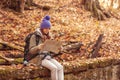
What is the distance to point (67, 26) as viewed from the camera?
46.9ft

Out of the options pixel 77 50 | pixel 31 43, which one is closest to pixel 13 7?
pixel 77 50

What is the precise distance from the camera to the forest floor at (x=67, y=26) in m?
11.7

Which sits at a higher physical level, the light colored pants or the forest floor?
the forest floor

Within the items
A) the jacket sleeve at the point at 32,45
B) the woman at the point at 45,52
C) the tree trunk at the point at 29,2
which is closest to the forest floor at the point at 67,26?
the tree trunk at the point at 29,2

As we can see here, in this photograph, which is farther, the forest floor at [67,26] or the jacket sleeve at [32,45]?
the forest floor at [67,26]

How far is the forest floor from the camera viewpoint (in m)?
11.7

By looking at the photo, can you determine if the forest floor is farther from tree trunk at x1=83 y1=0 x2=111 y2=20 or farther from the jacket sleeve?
the jacket sleeve

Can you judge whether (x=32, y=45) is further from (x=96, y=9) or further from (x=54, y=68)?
(x=96, y=9)

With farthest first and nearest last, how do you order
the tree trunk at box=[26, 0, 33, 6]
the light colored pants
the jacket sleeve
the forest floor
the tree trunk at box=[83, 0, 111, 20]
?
1. the tree trunk at box=[83, 0, 111, 20]
2. the tree trunk at box=[26, 0, 33, 6]
3. the forest floor
4. the light colored pants
5. the jacket sleeve

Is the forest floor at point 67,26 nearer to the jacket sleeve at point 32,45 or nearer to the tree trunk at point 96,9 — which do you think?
the tree trunk at point 96,9

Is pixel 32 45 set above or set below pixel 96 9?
below

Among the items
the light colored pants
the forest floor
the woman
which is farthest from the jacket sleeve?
the forest floor

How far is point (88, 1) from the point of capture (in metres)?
17.0

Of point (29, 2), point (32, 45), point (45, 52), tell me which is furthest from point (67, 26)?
point (32, 45)
